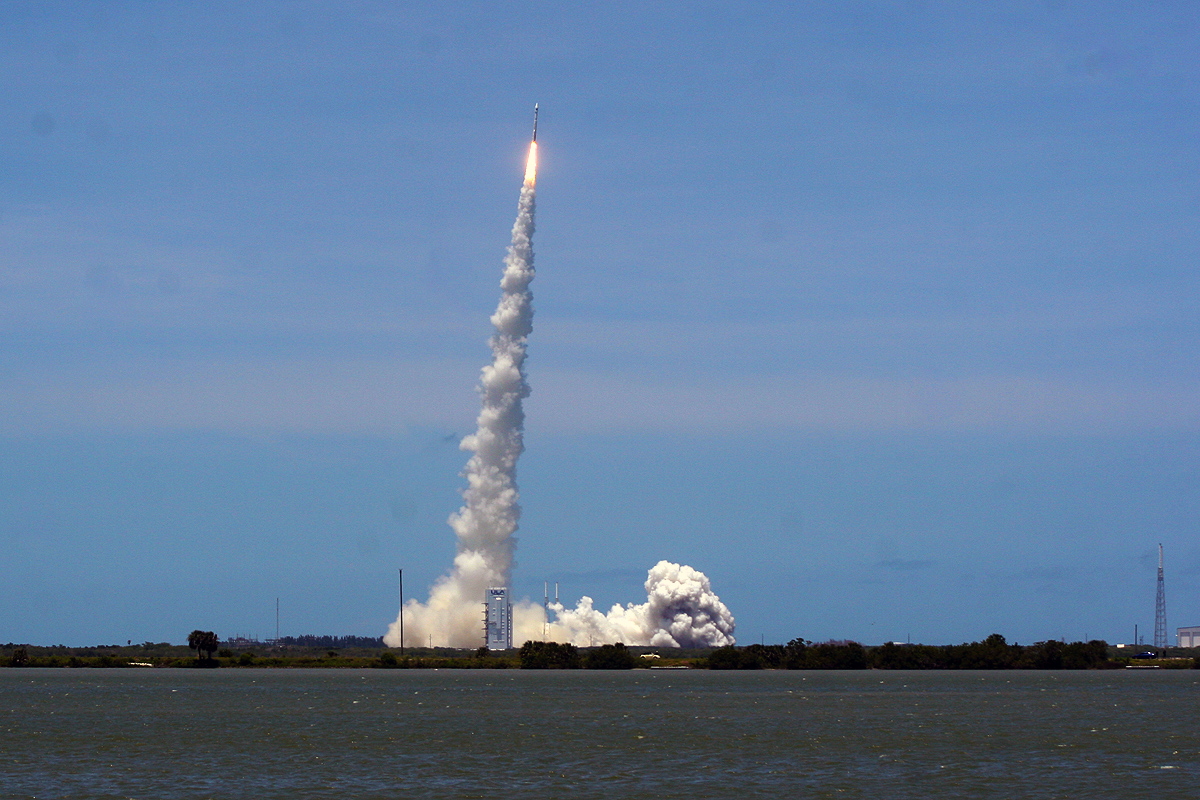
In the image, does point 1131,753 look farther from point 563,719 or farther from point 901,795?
point 563,719

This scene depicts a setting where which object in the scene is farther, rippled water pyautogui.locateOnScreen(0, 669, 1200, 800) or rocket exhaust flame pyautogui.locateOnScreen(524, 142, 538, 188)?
rocket exhaust flame pyautogui.locateOnScreen(524, 142, 538, 188)

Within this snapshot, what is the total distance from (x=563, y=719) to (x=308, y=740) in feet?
77.3

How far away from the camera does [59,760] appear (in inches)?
3150

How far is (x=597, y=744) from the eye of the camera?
8925 cm

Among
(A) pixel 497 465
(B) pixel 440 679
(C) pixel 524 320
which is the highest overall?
(C) pixel 524 320

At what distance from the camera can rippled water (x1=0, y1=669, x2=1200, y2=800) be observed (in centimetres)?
6819

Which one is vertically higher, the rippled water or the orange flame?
the orange flame

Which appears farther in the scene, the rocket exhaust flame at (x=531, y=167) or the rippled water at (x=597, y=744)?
the rocket exhaust flame at (x=531, y=167)

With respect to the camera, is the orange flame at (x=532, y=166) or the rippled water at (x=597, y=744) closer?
the rippled water at (x=597, y=744)

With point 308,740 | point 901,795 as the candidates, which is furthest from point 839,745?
point 308,740

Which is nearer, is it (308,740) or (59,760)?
(59,760)

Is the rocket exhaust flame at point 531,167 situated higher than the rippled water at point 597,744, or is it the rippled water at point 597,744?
the rocket exhaust flame at point 531,167

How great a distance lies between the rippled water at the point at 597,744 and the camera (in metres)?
68.2

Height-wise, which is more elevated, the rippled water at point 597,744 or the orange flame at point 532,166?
the orange flame at point 532,166
